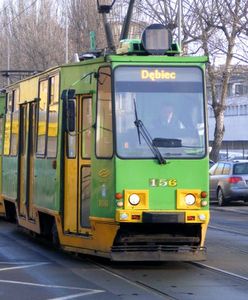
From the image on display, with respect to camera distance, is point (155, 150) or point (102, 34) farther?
point (102, 34)

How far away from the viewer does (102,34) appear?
48.1 meters

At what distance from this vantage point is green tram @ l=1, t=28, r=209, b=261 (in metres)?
11.1

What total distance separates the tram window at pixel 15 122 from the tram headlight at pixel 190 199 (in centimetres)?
605

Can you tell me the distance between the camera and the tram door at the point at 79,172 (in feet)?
38.9

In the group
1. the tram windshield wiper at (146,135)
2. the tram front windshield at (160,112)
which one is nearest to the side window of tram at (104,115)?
the tram front windshield at (160,112)

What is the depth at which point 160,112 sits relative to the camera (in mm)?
11453

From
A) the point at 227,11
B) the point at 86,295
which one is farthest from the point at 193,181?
the point at 227,11

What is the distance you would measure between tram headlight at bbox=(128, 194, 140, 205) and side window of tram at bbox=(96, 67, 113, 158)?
0.73 meters

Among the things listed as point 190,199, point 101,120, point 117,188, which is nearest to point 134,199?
point 117,188

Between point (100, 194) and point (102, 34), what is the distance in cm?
3758

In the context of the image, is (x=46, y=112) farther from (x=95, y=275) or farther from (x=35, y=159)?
(x=95, y=275)

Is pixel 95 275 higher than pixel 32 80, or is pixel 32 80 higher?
pixel 32 80

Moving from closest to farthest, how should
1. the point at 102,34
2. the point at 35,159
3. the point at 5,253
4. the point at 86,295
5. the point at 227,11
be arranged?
the point at 86,295 < the point at 5,253 < the point at 35,159 < the point at 227,11 < the point at 102,34

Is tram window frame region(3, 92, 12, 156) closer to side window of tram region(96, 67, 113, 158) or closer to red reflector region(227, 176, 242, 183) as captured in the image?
side window of tram region(96, 67, 113, 158)
